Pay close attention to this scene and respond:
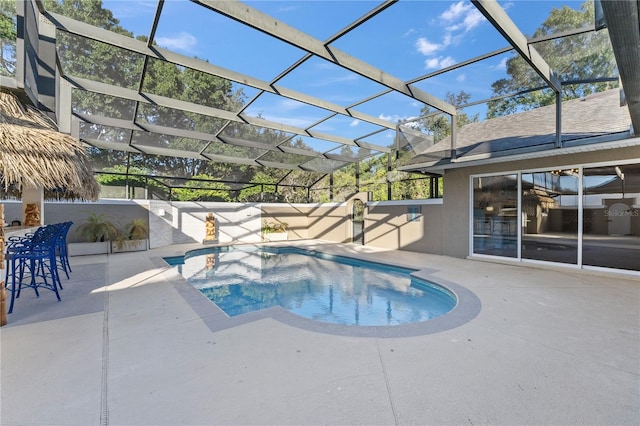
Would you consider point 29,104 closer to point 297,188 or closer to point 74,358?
point 74,358

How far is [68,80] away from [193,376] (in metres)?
7.63

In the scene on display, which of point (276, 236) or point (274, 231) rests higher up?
point (274, 231)

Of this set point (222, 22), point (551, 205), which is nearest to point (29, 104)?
point (222, 22)

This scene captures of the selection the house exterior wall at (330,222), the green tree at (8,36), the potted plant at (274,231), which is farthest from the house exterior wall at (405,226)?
the green tree at (8,36)

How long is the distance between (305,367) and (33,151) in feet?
16.0

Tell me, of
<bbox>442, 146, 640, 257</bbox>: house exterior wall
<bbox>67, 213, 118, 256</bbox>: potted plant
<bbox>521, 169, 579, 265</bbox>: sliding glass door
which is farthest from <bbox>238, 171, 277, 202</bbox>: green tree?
<bbox>521, 169, 579, 265</bbox>: sliding glass door

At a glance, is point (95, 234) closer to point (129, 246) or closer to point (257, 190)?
point (129, 246)

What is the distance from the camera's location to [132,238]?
34.5 feet

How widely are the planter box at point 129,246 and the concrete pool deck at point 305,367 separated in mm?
5778

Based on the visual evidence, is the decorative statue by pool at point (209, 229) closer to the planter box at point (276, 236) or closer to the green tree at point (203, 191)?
the green tree at point (203, 191)

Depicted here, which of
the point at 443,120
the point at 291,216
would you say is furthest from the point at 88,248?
the point at 443,120

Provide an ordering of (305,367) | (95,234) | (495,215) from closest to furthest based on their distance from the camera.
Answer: (305,367), (495,215), (95,234)

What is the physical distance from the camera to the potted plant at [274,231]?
1460 cm

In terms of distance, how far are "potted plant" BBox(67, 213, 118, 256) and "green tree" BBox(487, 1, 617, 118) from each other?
12481 mm
